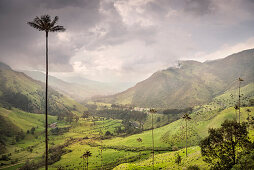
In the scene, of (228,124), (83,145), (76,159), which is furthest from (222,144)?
(83,145)

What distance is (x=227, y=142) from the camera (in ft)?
88.7

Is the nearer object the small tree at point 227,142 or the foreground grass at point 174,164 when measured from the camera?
the small tree at point 227,142

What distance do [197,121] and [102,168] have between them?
113 m

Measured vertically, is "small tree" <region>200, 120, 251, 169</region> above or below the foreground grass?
above

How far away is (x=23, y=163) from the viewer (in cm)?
13312

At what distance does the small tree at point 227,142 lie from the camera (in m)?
25.9

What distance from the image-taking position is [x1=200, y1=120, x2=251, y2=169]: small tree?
2592 centimetres

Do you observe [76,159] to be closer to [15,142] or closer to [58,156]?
[58,156]

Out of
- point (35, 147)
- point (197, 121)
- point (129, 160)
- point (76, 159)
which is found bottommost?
point (35, 147)

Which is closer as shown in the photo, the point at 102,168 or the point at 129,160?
the point at 102,168

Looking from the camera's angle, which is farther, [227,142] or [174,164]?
[174,164]

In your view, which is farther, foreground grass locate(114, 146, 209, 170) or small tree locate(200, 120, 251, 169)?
foreground grass locate(114, 146, 209, 170)

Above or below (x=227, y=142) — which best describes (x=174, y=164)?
below

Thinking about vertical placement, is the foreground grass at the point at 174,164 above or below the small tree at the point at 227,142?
below
